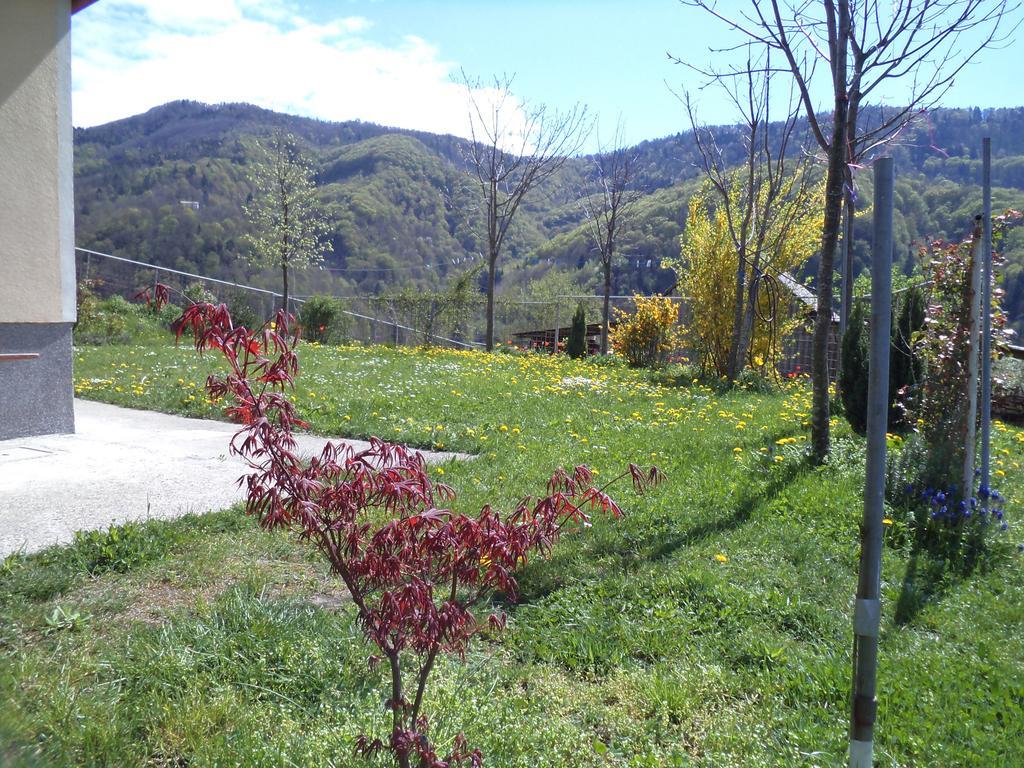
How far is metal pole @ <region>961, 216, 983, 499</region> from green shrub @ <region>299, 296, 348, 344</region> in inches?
611

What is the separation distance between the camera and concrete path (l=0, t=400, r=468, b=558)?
4.14m

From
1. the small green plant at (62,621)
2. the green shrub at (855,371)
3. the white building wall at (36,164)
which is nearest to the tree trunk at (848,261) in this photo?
the green shrub at (855,371)

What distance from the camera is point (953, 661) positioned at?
284 centimetres

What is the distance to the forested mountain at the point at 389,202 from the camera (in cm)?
4745

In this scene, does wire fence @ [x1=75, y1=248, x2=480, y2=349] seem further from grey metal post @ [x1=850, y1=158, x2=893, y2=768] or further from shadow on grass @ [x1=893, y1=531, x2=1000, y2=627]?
grey metal post @ [x1=850, y1=158, x2=893, y2=768]

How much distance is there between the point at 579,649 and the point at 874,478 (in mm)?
1588

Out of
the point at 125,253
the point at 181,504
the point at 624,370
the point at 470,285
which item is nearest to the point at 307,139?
the point at 125,253

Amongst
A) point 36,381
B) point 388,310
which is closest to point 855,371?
point 36,381

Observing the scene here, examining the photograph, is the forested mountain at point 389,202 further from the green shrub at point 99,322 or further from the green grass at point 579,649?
the green grass at point 579,649

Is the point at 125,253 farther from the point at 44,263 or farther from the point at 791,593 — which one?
the point at 791,593

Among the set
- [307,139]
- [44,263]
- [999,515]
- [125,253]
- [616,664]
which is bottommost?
[616,664]

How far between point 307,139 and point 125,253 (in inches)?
2012

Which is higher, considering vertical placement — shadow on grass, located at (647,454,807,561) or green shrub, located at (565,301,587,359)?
green shrub, located at (565,301,587,359)

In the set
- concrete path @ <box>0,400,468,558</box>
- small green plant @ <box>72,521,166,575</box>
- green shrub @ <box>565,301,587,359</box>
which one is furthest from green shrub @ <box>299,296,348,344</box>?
small green plant @ <box>72,521,166,575</box>
